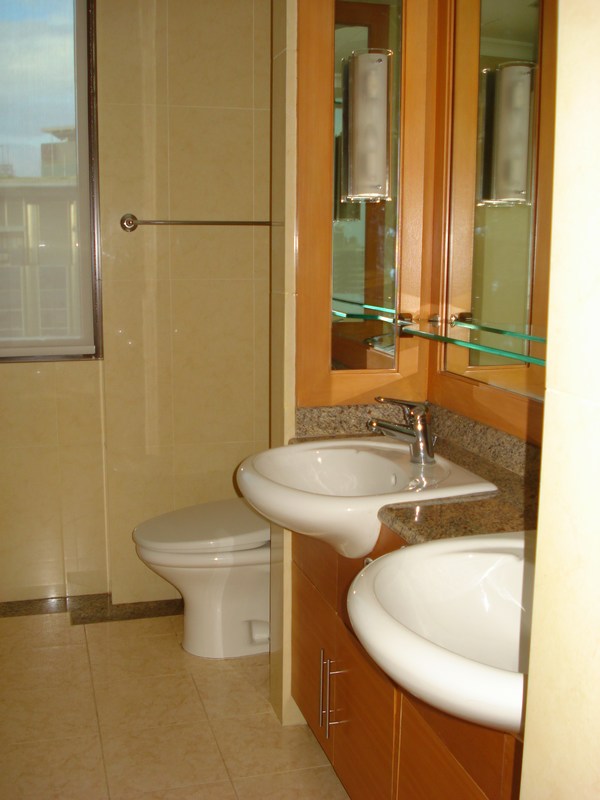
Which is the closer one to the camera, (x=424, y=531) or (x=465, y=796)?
(x=465, y=796)

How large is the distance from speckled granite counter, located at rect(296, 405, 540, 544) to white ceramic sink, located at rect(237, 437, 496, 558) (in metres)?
0.04

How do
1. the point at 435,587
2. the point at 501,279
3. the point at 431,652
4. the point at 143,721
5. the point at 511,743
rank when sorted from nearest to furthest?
the point at 431,652, the point at 511,743, the point at 435,587, the point at 501,279, the point at 143,721

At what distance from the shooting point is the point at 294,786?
6.82ft

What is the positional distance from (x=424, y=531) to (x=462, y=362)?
71 centimetres

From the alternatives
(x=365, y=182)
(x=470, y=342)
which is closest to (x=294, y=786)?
(x=470, y=342)

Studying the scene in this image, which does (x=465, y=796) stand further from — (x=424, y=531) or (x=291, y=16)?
(x=291, y=16)

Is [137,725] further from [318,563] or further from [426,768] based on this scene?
[426,768]

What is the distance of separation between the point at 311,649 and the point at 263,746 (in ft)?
1.20

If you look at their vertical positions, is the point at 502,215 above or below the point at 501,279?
above

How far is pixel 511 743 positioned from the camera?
1.10 m

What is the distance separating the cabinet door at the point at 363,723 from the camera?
1560 mm

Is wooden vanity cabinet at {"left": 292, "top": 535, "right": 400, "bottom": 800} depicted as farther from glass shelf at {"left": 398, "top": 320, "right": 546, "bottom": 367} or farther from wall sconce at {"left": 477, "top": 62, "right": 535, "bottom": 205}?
wall sconce at {"left": 477, "top": 62, "right": 535, "bottom": 205}

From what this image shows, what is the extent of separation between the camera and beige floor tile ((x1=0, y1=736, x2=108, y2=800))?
6.68ft

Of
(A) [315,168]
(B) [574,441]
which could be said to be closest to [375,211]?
(A) [315,168]
